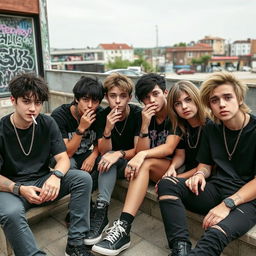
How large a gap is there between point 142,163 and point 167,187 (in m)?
0.42

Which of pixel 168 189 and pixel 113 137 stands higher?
pixel 113 137

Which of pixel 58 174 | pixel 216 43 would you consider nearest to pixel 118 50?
pixel 216 43

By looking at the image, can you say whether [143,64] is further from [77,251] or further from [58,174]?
[77,251]

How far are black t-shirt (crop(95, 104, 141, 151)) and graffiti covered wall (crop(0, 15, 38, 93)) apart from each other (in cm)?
515

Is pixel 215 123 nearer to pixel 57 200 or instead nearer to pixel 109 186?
pixel 109 186

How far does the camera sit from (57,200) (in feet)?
8.47

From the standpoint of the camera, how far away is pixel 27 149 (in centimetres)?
244

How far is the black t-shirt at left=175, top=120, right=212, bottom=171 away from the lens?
104 inches

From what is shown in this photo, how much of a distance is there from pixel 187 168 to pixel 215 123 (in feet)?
1.99

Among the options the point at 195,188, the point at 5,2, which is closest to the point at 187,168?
the point at 195,188

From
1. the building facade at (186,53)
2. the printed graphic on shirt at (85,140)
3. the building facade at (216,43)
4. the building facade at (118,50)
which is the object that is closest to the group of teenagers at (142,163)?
the printed graphic on shirt at (85,140)

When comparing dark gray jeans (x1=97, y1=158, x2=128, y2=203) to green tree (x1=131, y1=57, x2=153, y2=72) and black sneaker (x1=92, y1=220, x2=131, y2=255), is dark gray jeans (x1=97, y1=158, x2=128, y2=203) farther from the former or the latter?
green tree (x1=131, y1=57, x2=153, y2=72)

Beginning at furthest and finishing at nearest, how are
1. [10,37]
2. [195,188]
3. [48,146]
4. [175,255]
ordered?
[10,37] < [48,146] < [195,188] < [175,255]

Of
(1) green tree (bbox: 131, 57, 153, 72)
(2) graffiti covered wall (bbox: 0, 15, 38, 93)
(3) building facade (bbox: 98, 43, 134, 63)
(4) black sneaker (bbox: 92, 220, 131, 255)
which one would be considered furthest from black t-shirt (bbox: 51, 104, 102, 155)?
(3) building facade (bbox: 98, 43, 134, 63)
